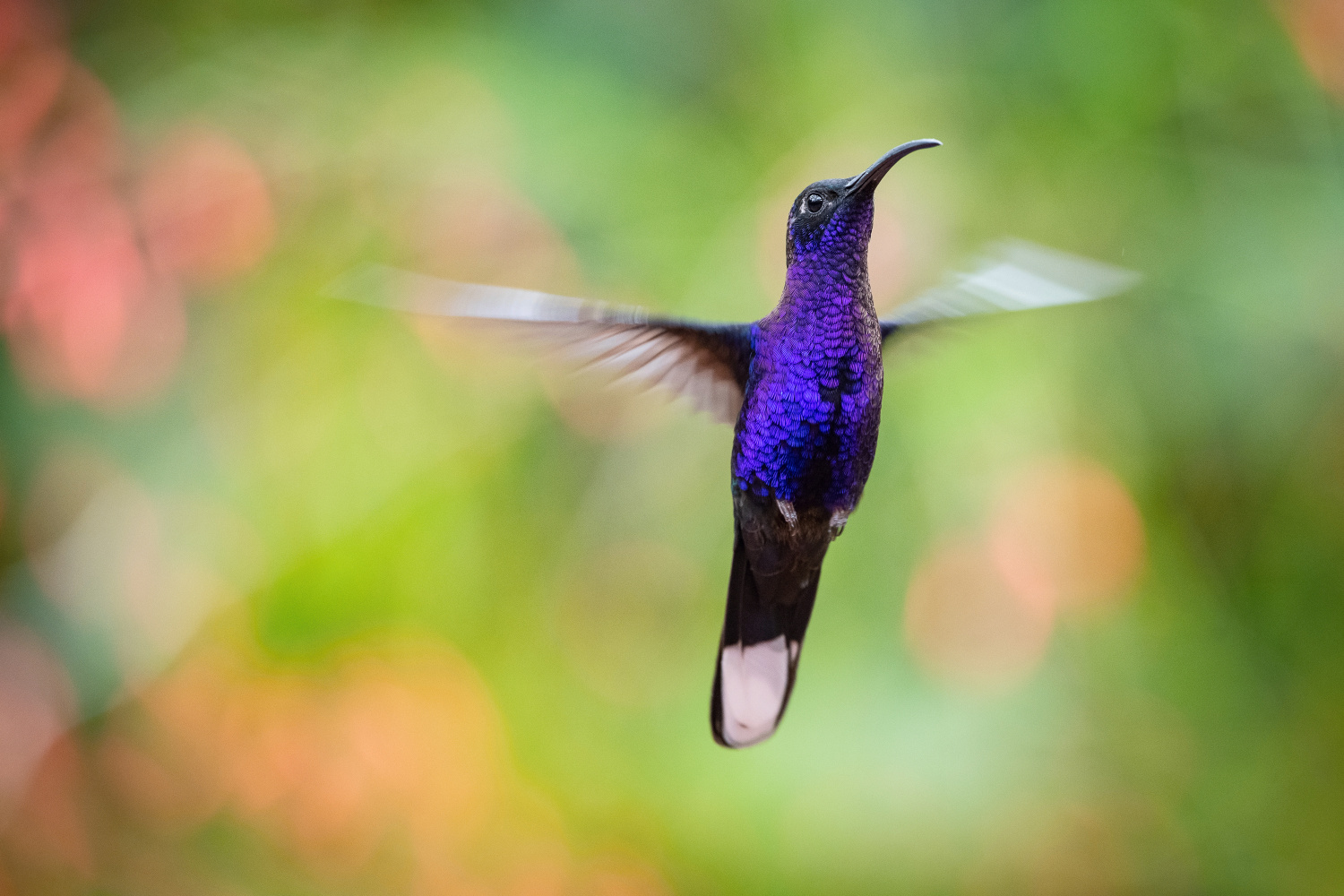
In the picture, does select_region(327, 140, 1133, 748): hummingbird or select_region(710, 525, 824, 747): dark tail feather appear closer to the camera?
select_region(327, 140, 1133, 748): hummingbird

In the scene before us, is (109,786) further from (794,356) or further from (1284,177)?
(1284,177)

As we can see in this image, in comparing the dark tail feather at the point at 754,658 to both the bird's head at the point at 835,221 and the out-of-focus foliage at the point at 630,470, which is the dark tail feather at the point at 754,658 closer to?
the bird's head at the point at 835,221

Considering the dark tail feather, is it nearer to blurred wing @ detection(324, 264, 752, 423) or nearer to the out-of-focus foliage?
blurred wing @ detection(324, 264, 752, 423)

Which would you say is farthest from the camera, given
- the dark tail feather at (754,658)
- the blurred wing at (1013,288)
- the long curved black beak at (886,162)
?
the dark tail feather at (754,658)

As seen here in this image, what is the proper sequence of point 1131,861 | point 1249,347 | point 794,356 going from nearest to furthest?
point 794,356, point 1249,347, point 1131,861

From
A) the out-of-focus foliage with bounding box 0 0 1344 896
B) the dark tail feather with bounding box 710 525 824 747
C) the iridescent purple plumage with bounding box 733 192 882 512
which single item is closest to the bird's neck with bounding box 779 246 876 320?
the iridescent purple plumage with bounding box 733 192 882 512

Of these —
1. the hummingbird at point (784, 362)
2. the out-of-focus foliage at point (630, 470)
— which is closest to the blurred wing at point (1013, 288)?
the hummingbird at point (784, 362)

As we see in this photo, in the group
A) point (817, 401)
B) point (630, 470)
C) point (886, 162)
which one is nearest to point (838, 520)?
point (817, 401)

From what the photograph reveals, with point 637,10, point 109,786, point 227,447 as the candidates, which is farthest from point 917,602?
point 109,786

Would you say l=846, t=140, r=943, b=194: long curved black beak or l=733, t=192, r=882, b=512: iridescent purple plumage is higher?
l=846, t=140, r=943, b=194: long curved black beak
